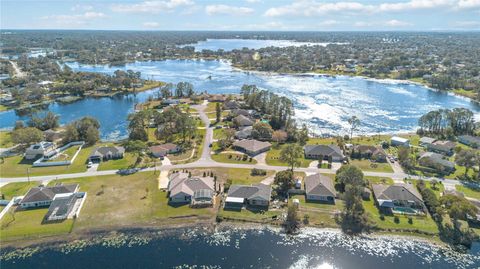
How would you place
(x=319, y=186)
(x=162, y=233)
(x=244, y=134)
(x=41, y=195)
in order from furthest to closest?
(x=244, y=134), (x=319, y=186), (x=41, y=195), (x=162, y=233)

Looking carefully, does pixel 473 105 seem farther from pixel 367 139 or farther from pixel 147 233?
pixel 147 233

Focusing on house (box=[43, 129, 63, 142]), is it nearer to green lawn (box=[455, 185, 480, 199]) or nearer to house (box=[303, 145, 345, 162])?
house (box=[303, 145, 345, 162])

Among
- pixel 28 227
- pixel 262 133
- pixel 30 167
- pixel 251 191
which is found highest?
pixel 262 133

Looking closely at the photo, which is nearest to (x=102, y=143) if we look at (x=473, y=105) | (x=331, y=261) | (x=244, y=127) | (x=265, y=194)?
(x=244, y=127)

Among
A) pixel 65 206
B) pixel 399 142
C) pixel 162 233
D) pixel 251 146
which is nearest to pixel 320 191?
pixel 251 146

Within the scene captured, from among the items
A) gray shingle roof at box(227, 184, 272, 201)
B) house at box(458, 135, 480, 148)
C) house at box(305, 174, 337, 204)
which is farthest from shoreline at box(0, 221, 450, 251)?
house at box(458, 135, 480, 148)

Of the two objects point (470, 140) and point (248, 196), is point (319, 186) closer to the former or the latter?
point (248, 196)
